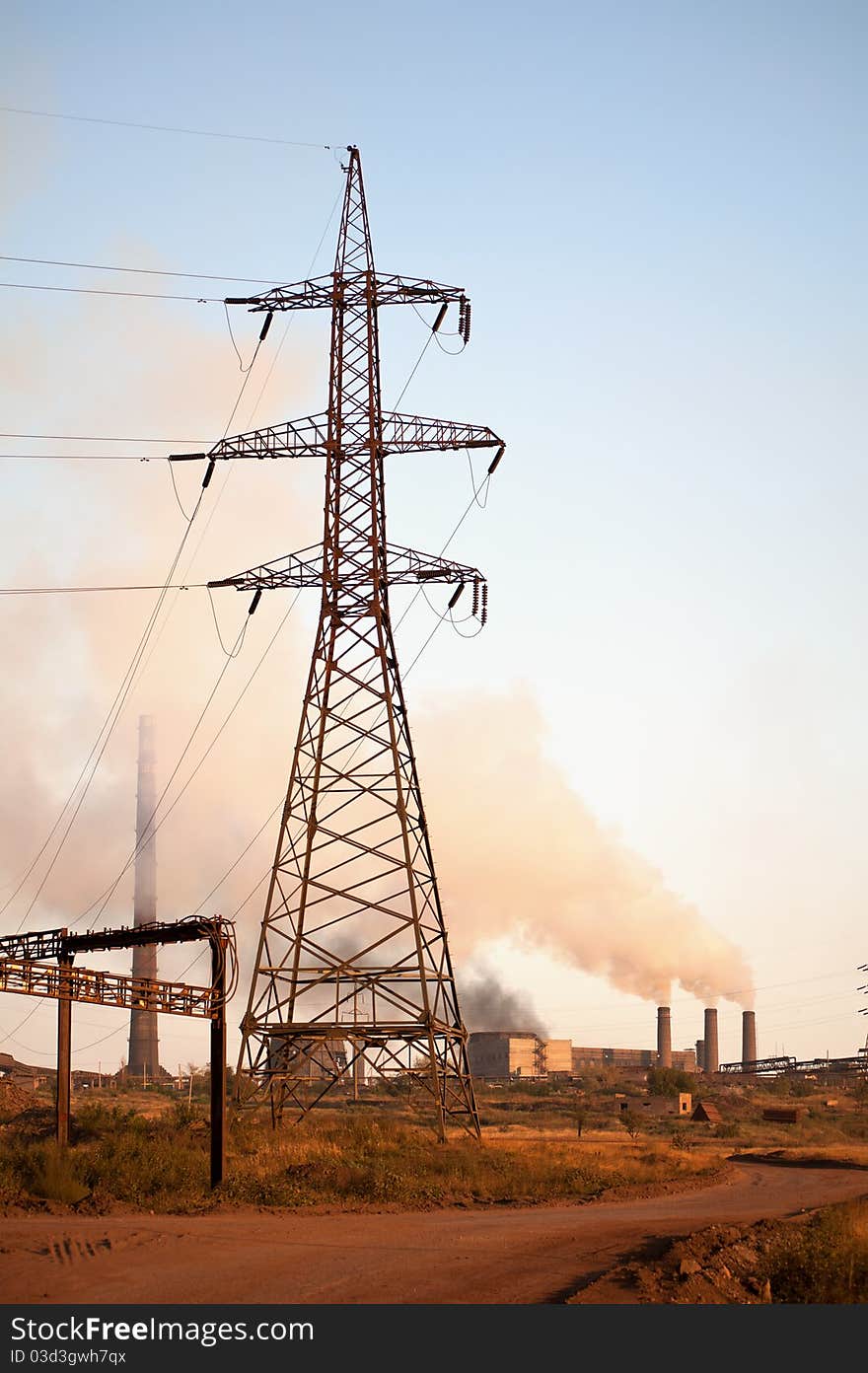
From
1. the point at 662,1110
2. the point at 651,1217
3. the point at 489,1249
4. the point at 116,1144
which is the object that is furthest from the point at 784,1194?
the point at 662,1110

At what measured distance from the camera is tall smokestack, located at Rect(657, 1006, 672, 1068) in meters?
110

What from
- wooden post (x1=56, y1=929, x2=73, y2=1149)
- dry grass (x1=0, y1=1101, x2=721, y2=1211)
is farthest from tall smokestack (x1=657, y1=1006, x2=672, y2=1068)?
wooden post (x1=56, y1=929, x2=73, y2=1149)

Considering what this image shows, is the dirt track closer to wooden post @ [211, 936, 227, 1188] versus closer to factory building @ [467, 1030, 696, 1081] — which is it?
wooden post @ [211, 936, 227, 1188]

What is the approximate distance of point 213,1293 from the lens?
50.8 ft

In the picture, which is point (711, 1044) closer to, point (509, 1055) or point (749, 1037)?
point (749, 1037)

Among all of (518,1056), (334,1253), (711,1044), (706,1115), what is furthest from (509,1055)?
(334,1253)

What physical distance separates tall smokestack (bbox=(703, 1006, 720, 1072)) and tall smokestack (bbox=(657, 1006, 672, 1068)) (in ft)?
18.3

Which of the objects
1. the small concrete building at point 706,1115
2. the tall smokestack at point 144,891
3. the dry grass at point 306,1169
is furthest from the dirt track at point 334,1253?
the tall smokestack at point 144,891

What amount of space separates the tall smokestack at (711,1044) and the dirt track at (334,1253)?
302ft

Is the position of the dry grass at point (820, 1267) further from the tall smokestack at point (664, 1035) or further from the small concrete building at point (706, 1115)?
the tall smokestack at point (664, 1035)

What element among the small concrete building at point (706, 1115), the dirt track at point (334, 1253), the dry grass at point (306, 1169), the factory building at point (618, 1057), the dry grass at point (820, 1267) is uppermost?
the dry grass at point (820, 1267)

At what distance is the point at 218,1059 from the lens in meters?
25.7

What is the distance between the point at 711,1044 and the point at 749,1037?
10.3 ft

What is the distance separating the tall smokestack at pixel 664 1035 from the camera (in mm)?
109688
